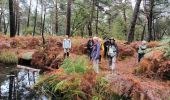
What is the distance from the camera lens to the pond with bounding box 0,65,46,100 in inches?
507

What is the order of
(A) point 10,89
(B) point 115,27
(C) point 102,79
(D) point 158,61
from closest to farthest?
(C) point 102,79, (A) point 10,89, (D) point 158,61, (B) point 115,27

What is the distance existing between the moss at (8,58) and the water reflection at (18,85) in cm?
252

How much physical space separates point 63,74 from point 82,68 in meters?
0.85

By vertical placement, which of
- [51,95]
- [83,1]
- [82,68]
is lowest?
[51,95]

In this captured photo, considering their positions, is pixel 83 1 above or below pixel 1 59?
above

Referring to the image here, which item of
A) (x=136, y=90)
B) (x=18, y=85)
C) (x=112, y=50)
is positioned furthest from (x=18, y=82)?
(x=136, y=90)

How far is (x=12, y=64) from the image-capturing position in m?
20.8

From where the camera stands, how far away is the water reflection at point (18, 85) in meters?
12.8

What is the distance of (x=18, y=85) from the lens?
1463 centimetres

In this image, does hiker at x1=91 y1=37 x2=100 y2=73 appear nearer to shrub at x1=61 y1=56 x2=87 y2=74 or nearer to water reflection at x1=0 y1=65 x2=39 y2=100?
shrub at x1=61 y1=56 x2=87 y2=74

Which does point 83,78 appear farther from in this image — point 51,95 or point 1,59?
point 1,59

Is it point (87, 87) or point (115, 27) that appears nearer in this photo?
point (87, 87)

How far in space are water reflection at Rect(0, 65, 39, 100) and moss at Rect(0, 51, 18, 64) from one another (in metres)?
2.52

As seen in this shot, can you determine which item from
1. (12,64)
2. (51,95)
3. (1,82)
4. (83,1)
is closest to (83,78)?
(51,95)
